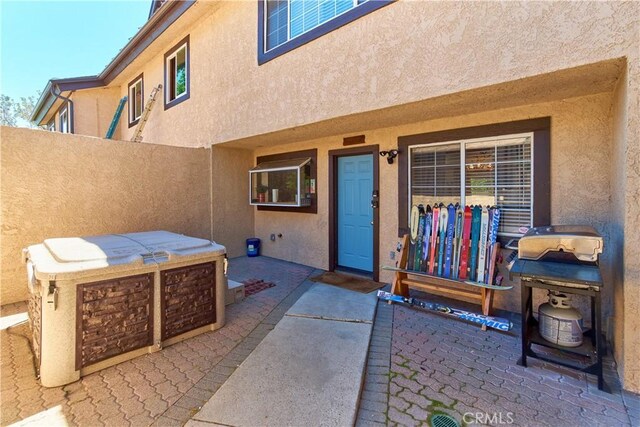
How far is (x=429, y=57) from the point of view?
3.47m

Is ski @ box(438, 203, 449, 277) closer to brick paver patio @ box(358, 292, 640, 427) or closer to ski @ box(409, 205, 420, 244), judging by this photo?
ski @ box(409, 205, 420, 244)

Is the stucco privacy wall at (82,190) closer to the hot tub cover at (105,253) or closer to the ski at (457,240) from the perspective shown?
the hot tub cover at (105,253)

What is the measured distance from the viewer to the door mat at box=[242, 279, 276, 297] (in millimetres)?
4984

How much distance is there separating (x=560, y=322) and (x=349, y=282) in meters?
3.11

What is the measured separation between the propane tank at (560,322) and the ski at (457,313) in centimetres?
54

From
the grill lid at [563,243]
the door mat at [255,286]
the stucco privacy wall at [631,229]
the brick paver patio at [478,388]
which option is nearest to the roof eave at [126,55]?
the door mat at [255,286]

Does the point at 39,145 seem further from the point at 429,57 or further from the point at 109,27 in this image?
the point at 109,27

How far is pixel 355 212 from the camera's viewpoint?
19.1ft

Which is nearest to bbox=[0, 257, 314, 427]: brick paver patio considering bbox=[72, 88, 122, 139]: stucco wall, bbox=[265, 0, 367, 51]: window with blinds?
bbox=[265, 0, 367, 51]: window with blinds

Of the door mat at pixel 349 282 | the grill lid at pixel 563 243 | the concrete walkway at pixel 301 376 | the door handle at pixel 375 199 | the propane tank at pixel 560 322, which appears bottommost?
the concrete walkway at pixel 301 376

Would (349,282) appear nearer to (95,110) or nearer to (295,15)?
(295,15)

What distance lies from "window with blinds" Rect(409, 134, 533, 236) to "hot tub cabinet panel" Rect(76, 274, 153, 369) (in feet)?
13.2

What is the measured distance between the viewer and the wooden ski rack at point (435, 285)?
374 centimetres

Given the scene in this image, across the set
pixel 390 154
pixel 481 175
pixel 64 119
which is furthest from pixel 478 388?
pixel 64 119
